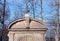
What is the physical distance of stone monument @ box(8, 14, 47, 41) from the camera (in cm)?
1229

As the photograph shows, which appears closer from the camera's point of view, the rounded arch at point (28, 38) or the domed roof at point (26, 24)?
the rounded arch at point (28, 38)

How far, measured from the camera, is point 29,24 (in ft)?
41.0

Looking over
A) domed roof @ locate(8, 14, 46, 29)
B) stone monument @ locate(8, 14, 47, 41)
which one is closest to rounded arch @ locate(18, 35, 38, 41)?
stone monument @ locate(8, 14, 47, 41)

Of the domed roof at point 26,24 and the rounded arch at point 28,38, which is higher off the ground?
the domed roof at point 26,24

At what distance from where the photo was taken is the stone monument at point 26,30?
12.3 m

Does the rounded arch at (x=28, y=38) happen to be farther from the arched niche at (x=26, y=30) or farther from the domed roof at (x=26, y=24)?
the domed roof at (x=26, y=24)

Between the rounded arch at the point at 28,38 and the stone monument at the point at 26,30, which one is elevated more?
the stone monument at the point at 26,30

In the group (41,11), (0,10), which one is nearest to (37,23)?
(41,11)

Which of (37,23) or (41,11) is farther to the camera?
(41,11)

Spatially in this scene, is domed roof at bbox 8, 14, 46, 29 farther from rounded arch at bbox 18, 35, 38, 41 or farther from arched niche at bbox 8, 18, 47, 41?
rounded arch at bbox 18, 35, 38, 41

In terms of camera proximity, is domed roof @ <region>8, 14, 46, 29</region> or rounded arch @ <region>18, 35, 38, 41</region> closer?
rounded arch @ <region>18, 35, 38, 41</region>

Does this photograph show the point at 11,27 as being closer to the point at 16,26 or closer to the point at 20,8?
the point at 16,26

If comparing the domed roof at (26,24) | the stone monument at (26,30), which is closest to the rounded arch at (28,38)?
the stone monument at (26,30)

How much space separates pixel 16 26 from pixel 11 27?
0.29 metres
